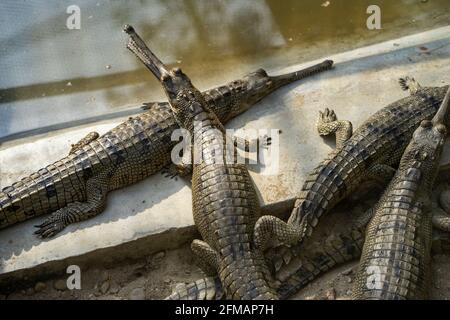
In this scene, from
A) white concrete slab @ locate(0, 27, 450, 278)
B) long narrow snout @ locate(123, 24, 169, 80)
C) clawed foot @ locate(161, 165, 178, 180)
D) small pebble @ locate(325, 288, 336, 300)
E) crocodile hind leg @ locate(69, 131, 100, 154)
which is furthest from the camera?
long narrow snout @ locate(123, 24, 169, 80)

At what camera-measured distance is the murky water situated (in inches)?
228

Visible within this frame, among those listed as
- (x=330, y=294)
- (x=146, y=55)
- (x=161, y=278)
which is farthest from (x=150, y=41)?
(x=330, y=294)

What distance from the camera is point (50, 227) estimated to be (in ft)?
15.0

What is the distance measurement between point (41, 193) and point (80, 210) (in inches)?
12.6

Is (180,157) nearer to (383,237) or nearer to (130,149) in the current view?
(130,149)

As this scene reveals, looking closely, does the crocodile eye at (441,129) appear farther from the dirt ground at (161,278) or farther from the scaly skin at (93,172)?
the scaly skin at (93,172)

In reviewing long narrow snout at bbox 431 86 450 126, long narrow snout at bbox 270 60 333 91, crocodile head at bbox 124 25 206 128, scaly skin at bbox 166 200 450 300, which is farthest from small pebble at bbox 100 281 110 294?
long narrow snout at bbox 431 86 450 126

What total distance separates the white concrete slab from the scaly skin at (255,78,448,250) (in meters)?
0.17

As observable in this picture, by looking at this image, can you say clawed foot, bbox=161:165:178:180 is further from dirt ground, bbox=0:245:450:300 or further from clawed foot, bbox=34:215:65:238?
clawed foot, bbox=34:215:65:238

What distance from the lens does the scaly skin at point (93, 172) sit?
180 inches

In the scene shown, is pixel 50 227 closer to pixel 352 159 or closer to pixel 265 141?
pixel 265 141

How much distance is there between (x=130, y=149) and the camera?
483cm

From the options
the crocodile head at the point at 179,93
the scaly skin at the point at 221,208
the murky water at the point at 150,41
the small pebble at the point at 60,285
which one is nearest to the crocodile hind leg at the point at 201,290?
the scaly skin at the point at 221,208
